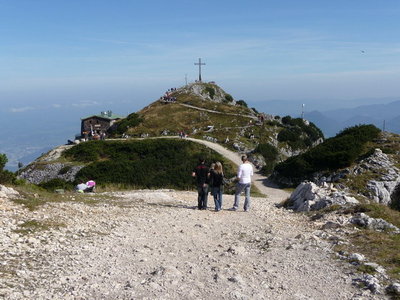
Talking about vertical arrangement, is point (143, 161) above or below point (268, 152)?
below

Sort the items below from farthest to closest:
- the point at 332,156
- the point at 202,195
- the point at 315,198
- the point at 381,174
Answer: the point at 332,156
the point at 381,174
the point at 315,198
the point at 202,195

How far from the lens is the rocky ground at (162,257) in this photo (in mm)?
7402

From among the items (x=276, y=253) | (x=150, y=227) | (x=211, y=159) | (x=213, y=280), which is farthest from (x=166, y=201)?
(x=211, y=159)

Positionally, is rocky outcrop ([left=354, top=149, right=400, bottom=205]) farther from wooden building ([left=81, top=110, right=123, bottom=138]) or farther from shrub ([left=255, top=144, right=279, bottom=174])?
wooden building ([left=81, top=110, right=123, bottom=138])

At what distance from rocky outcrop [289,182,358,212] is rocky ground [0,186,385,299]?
62.0 inches

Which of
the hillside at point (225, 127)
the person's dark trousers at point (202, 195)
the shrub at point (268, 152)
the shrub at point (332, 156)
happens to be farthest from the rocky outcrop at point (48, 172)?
the person's dark trousers at point (202, 195)

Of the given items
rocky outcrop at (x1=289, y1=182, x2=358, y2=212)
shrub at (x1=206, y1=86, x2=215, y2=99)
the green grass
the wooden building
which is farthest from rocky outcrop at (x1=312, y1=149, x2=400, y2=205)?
shrub at (x1=206, y1=86, x2=215, y2=99)

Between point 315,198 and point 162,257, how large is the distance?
31.1 ft

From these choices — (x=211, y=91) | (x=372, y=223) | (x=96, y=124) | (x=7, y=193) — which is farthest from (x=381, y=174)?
(x=211, y=91)

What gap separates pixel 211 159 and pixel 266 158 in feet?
27.2

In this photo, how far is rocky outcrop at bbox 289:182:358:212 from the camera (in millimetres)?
15977

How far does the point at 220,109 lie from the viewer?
71438 mm

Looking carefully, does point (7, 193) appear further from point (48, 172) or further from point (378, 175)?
point (48, 172)

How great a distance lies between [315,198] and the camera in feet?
54.5
